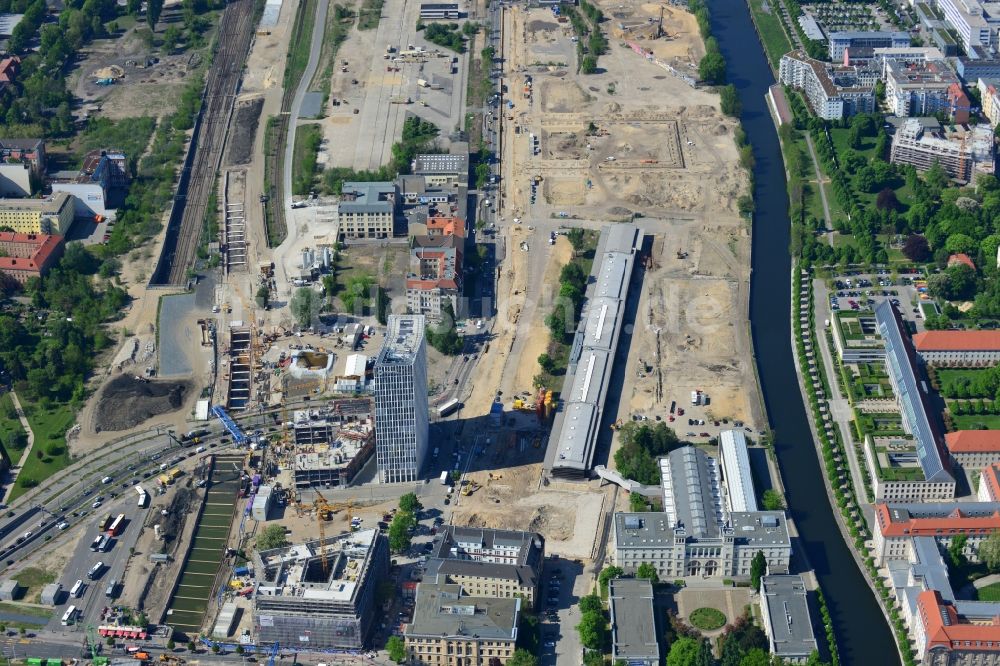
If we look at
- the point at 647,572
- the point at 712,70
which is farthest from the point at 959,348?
the point at 712,70

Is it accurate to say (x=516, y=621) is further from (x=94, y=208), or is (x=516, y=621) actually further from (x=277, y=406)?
(x=94, y=208)

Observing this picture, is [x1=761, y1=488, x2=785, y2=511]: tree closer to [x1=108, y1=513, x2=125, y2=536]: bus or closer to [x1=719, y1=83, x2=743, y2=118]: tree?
[x1=108, y1=513, x2=125, y2=536]: bus

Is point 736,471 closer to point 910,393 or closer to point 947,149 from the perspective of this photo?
point 910,393

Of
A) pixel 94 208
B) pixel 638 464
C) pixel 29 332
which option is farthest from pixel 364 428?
pixel 94 208

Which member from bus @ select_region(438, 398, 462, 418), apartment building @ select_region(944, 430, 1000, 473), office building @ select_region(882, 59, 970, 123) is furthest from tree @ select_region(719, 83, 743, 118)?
Result: apartment building @ select_region(944, 430, 1000, 473)

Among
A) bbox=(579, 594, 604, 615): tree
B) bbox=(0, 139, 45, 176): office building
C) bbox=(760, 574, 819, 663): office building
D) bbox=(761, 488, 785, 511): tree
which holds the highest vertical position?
bbox=(760, 574, 819, 663): office building
